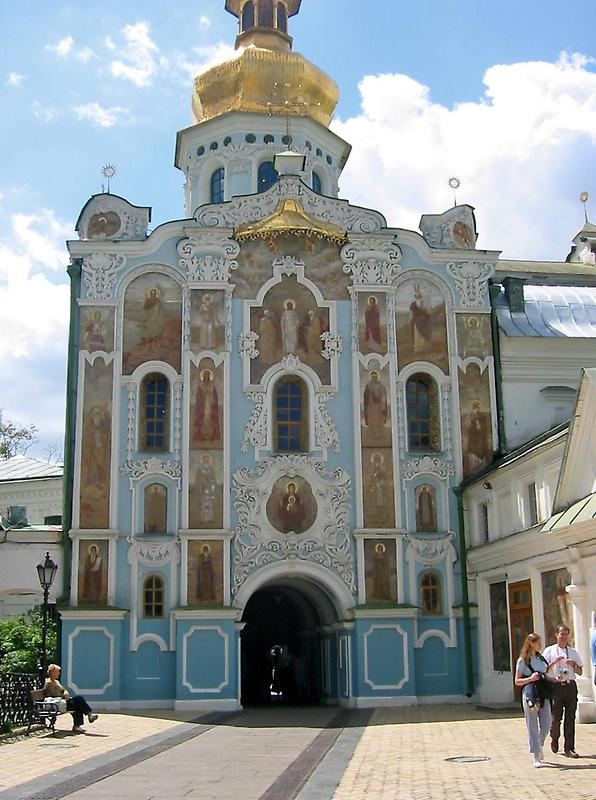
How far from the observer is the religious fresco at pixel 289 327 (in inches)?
1003

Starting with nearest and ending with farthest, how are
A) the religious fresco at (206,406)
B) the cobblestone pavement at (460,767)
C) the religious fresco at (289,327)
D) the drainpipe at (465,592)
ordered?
the cobblestone pavement at (460,767) < the drainpipe at (465,592) < the religious fresco at (206,406) < the religious fresco at (289,327)

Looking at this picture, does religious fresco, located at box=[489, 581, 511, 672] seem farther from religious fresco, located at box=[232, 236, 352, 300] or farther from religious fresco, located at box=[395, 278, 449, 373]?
religious fresco, located at box=[232, 236, 352, 300]

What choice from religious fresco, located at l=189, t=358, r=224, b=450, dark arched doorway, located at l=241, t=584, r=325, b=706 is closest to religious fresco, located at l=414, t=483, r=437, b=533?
dark arched doorway, located at l=241, t=584, r=325, b=706

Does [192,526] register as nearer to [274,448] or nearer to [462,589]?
[274,448]

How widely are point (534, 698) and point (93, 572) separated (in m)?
14.2

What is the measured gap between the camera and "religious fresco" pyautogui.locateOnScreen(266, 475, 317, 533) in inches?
968

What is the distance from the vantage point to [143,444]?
25.0m

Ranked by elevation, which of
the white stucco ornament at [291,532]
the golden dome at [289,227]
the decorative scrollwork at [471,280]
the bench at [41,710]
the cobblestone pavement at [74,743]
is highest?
the golden dome at [289,227]

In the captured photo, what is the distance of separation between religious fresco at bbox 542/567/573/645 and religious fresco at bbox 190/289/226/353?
32.1 feet

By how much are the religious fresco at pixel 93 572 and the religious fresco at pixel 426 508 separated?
745 cm

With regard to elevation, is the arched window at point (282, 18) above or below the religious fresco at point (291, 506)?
above

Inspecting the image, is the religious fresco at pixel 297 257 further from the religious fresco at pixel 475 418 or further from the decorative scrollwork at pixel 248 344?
the religious fresco at pixel 475 418

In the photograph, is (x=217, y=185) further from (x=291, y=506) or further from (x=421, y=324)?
(x=291, y=506)

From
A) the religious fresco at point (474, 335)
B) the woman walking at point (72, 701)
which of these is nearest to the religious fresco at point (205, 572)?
the woman walking at point (72, 701)
